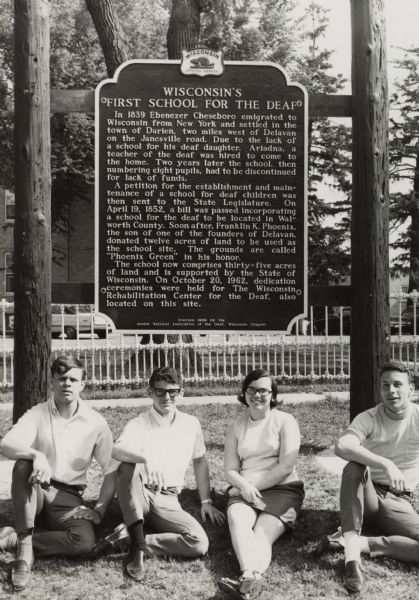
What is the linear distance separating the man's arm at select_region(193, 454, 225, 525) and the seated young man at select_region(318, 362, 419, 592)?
2.69 feet

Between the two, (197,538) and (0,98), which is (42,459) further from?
(0,98)

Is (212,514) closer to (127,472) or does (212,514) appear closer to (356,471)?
(127,472)

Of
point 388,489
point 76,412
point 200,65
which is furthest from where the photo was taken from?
point 200,65

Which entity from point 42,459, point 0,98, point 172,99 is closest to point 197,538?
point 42,459

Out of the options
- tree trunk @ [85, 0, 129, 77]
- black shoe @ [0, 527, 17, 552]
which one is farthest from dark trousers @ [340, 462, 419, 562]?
tree trunk @ [85, 0, 129, 77]

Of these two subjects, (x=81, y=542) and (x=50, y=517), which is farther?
(x=50, y=517)

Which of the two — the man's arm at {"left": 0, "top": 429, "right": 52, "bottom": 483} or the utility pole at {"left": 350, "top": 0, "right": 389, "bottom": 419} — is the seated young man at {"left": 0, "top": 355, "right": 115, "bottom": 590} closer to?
the man's arm at {"left": 0, "top": 429, "right": 52, "bottom": 483}

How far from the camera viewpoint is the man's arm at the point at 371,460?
434cm

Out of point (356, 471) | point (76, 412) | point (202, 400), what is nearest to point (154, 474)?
point (76, 412)

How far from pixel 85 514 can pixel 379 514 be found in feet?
6.41

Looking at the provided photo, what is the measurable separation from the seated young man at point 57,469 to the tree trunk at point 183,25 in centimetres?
881

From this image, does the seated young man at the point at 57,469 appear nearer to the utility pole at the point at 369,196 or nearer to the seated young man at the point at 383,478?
the seated young man at the point at 383,478

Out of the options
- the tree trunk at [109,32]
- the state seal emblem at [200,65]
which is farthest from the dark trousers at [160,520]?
the tree trunk at [109,32]

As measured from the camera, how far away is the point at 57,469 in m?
4.79
